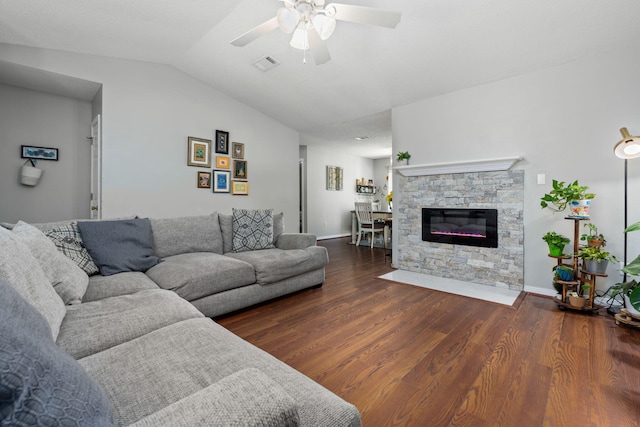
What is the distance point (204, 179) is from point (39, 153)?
214 cm

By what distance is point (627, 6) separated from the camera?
91.2 inches

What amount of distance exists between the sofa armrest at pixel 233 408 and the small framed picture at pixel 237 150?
185 inches

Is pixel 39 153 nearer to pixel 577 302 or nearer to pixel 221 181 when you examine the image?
pixel 221 181

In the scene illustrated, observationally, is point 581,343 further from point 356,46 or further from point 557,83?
point 356,46

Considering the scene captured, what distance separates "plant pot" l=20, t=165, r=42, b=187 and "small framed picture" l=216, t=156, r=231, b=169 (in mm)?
2301

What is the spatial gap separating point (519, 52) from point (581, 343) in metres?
2.74

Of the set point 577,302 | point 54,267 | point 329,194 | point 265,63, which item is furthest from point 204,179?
point 577,302

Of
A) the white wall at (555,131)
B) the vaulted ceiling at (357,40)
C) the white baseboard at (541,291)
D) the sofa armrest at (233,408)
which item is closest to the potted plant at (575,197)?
the white wall at (555,131)

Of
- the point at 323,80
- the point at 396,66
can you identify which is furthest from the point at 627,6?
the point at 323,80

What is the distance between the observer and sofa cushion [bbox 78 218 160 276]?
221 cm

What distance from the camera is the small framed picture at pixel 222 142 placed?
473 centimetres

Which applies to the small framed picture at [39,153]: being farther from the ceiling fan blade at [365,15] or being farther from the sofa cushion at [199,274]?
the ceiling fan blade at [365,15]

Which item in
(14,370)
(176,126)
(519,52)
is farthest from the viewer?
(176,126)

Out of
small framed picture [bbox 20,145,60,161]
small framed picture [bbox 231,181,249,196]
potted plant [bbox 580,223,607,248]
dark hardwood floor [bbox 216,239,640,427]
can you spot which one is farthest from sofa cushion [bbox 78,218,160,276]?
potted plant [bbox 580,223,607,248]
